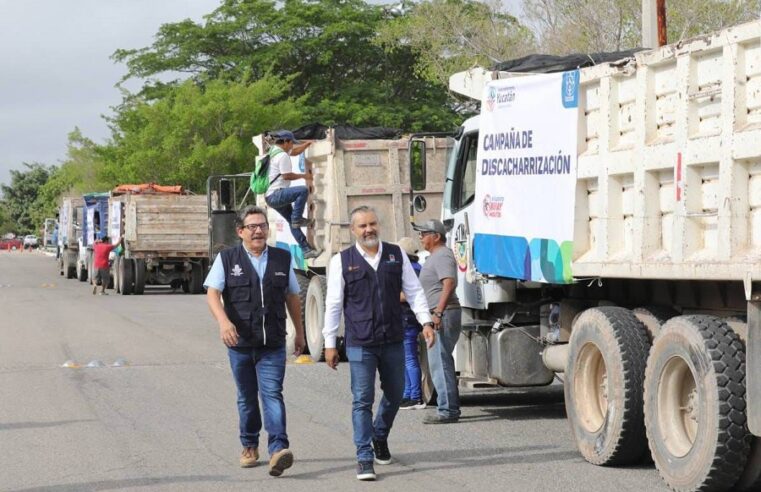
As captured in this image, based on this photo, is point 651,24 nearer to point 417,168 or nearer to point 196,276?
point 417,168

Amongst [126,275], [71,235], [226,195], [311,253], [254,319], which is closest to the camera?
[254,319]

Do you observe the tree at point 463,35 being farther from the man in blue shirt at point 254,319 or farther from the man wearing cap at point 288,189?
the man in blue shirt at point 254,319

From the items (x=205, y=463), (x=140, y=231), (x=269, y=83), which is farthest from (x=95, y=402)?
(x=269, y=83)

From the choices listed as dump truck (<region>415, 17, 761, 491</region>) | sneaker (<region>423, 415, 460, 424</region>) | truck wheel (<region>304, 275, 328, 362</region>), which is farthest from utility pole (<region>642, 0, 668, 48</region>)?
sneaker (<region>423, 415, 460, 424</region>)

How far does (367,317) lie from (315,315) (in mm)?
8689

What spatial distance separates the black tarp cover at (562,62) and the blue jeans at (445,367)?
2.11m

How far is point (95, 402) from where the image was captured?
13.1m

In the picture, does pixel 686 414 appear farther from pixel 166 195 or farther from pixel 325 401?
pixel 166 195

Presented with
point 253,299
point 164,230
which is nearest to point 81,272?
point 164,230

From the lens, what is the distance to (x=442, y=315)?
11.5 meters

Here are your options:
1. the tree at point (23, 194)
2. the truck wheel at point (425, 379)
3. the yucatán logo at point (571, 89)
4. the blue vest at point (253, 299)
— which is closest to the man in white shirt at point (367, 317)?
the blue vest at point (253, 299)

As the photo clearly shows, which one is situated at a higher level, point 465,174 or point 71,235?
point 465,174

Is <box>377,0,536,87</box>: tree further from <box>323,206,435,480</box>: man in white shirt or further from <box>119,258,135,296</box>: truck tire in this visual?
<box>323,206,435,480</box>: man in white shirt

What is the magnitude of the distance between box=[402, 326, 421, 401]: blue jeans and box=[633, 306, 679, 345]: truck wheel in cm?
326
